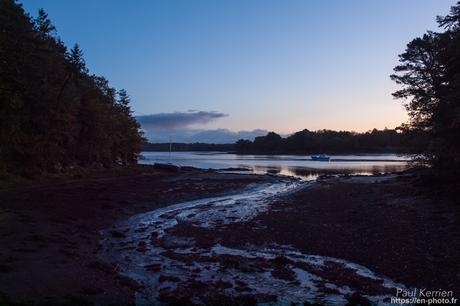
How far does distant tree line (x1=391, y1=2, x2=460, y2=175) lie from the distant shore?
311 cm

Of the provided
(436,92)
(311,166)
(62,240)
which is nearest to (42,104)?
(62,240)

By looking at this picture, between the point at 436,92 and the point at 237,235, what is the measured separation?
21.3 m

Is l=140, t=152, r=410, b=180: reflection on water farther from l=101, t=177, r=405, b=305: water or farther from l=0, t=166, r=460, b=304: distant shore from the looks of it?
l=101, t=177, r=405, b=305: water

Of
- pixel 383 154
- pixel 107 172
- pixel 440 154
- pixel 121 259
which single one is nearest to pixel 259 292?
pixel 121 259

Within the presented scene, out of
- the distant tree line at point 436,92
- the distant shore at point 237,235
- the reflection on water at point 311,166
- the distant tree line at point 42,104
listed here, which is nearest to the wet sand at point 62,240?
the distant shore at point 237,235

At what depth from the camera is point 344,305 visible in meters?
10.5

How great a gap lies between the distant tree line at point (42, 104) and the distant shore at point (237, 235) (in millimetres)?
8342

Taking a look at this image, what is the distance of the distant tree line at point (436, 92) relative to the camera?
25.6 metres

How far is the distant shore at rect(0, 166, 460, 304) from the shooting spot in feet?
38.4

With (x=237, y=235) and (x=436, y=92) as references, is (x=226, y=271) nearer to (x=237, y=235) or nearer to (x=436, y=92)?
(x=237, y=235)

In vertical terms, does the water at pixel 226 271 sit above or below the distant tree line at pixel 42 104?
below

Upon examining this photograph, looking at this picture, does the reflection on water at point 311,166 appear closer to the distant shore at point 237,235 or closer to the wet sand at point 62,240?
the distant shore at point 237,235

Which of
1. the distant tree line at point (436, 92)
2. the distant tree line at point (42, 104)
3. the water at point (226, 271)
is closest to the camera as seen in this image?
the water at point (226, 271)

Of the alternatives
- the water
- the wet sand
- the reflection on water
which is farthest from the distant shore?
the reflection on water
